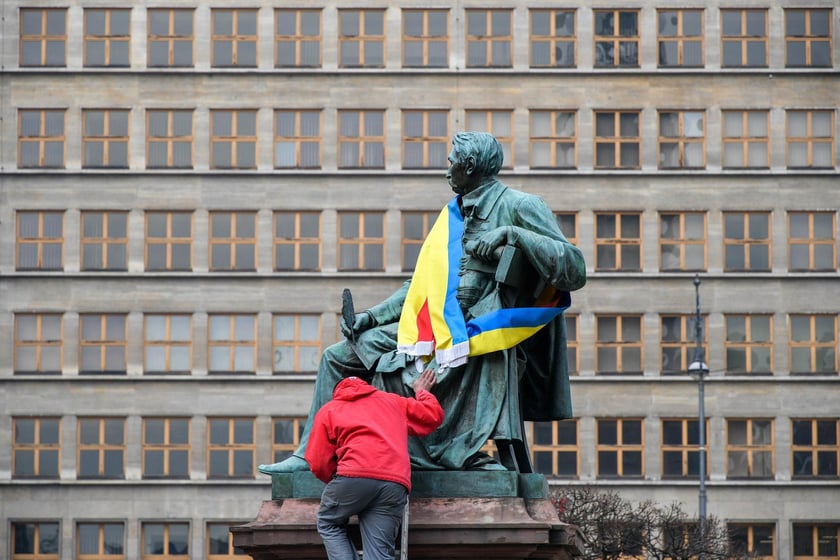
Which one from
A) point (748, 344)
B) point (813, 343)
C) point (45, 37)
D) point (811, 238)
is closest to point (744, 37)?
point (811, 238)

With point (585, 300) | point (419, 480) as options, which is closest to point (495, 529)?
point (419, 480)

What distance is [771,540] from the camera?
6562 cm

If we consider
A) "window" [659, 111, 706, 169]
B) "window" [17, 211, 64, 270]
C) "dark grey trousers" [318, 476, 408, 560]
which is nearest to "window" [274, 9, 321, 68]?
"window" [17, 211, 64, 270]

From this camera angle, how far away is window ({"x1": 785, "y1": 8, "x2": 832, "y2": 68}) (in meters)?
66.8

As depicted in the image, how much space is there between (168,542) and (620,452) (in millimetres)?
13831

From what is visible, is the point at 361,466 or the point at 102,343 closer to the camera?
the point at 361,466

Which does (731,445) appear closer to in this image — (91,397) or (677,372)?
(677,372)

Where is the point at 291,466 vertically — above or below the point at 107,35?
below

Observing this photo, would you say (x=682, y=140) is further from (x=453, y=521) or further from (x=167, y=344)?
(x=453, y=521)

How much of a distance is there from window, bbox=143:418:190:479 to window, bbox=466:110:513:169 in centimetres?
1251

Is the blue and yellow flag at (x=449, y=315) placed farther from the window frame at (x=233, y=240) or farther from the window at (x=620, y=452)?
the window frame at (x=233, y=240)

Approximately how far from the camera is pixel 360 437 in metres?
13.2

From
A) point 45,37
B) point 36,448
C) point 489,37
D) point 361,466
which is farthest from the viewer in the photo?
point 45,37

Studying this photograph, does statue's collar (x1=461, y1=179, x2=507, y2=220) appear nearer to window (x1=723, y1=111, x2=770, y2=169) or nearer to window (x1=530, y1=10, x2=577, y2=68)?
window (x1=530, y1=10, x2=577, y2=68)
